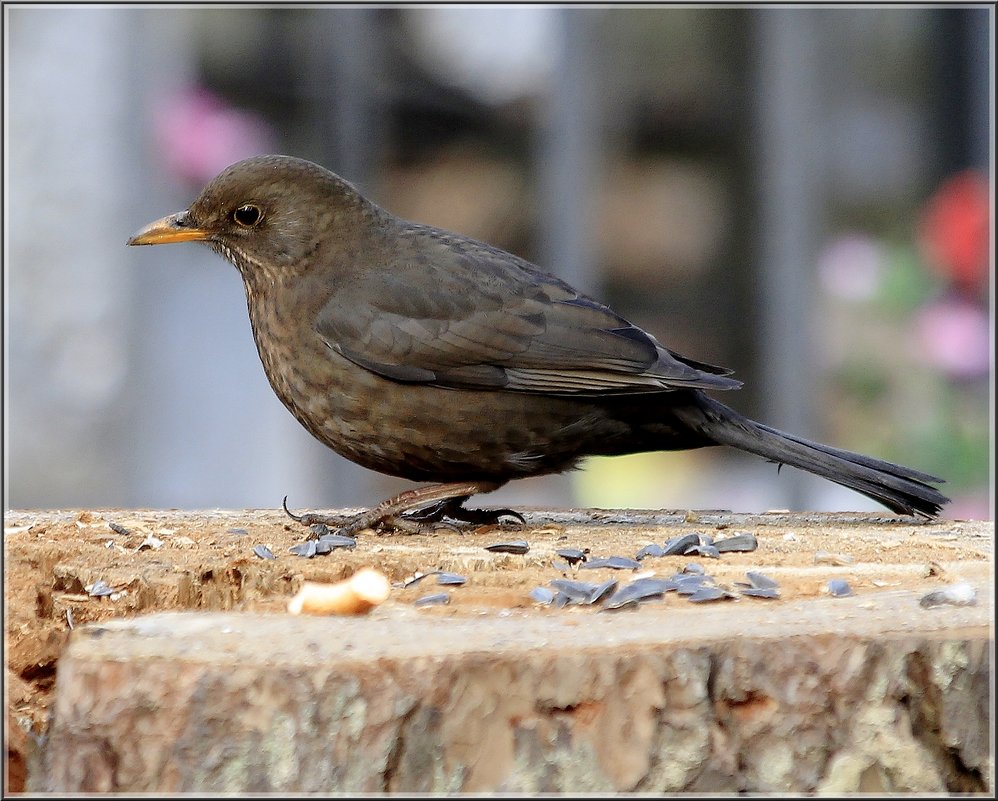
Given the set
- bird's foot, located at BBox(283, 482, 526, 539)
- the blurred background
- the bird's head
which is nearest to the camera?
bird's foot, located at BBox(283, 482, 526, 539)

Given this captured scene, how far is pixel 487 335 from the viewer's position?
409cm

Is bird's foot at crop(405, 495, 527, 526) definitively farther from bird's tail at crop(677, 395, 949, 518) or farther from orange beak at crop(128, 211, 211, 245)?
orange beak at crop(128, 211, 211, 245)

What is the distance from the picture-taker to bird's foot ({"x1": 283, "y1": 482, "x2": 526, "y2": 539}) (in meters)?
4.02

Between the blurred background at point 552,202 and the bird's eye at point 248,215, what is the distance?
315 centimetres

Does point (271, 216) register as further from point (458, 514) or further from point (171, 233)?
point (458, 514)

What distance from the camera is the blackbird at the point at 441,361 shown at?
4039 millimetres

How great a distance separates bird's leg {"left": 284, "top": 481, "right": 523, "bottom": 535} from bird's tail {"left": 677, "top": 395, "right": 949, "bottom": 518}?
629mm

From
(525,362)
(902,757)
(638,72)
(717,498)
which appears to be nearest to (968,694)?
(902,757)

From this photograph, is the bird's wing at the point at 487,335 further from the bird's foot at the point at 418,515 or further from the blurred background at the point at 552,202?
the blurred background at the point at 552,202

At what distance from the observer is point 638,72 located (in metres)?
8.34

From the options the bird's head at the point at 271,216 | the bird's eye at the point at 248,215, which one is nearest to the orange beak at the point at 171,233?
the bird's head at the point at 271,216

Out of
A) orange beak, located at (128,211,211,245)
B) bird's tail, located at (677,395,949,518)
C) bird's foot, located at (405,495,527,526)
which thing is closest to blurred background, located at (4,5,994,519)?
bird's tail, located at (677,395,949,518)

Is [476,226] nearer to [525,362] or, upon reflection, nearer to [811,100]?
[811,100]

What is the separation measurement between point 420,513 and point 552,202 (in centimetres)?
397
